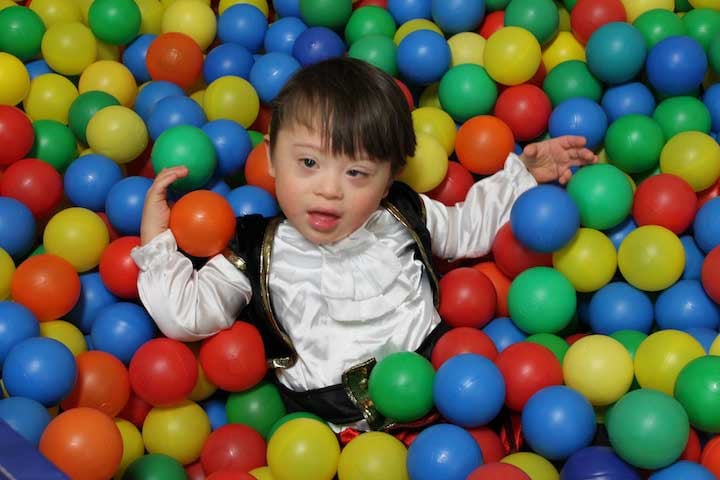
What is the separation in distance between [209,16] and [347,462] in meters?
1.32

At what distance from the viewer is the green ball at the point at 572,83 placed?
2.23 m

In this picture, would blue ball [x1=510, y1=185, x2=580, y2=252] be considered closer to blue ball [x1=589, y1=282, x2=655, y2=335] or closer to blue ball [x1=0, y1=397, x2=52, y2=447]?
blue ball [x1=589, y1=282, x2=655, y2=335]

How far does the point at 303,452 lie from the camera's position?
1628 mm

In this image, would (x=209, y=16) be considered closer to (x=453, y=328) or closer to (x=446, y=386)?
(x=453, y=328)

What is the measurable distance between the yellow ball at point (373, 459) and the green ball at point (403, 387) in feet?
0.19

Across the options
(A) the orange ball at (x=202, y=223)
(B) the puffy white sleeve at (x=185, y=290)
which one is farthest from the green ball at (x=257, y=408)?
(A) the orange ball at (x=202, y=223)

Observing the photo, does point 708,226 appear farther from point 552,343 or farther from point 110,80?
point 110,80

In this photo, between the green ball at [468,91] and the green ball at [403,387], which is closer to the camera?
the green ball at [403,387]

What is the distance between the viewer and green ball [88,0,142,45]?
2.37 meters

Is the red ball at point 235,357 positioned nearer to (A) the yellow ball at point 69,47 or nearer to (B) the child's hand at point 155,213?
(B) the child's hand at point 155,213

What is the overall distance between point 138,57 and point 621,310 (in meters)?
1.34

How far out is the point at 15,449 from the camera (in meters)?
1.18

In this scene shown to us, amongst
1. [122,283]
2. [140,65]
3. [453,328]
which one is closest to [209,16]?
[140,65]

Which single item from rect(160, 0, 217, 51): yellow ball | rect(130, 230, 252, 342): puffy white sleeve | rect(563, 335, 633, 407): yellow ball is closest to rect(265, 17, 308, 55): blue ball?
rect(160, 0, 217, 51): yellow ball
